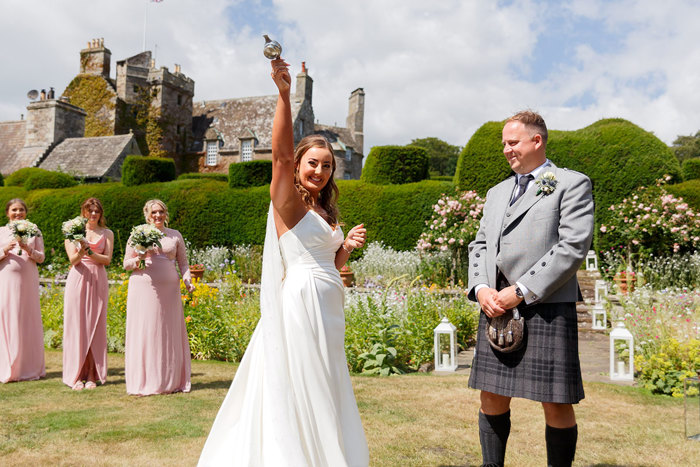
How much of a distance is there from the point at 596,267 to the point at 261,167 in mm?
10298

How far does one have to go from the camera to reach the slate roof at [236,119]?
31484 mm

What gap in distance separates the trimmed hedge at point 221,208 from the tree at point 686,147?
47309mm

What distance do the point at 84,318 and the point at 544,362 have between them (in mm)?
5202

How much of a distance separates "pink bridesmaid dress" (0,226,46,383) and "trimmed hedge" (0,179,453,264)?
6.98 m

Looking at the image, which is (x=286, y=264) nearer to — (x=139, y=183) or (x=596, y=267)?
(x=596, y=267)

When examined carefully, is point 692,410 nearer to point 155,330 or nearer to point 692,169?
point 155,330

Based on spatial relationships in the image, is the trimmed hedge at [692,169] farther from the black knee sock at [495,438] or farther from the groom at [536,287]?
the black knee sock at [495,438]

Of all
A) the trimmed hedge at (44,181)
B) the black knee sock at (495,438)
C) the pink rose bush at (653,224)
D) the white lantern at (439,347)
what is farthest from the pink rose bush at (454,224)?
the trimmed hedge at (44,181)

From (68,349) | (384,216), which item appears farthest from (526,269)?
(384,216)

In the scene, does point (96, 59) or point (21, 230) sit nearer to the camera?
point (21, 230)

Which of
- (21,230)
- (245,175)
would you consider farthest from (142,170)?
(21,230)

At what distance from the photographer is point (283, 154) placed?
93.9 inches

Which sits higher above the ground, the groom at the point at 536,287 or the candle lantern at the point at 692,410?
the groom at the point at 536,287

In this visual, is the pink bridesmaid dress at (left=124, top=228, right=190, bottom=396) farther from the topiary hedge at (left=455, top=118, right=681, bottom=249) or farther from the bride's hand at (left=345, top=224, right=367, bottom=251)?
the topiary hedge at (left=455, top=118, right=681, bottom=249)
